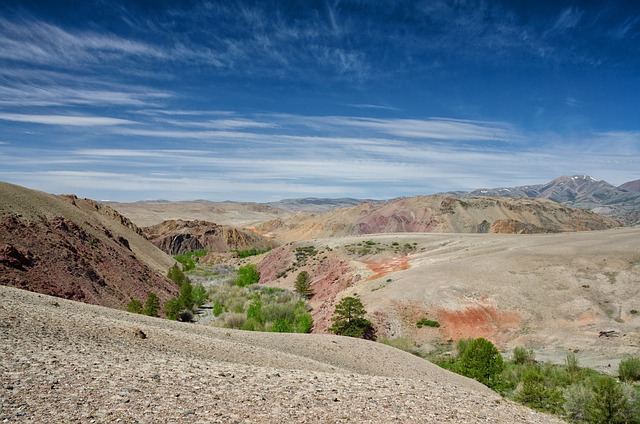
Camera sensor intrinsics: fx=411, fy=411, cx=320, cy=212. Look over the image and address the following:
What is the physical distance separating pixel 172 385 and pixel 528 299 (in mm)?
34145

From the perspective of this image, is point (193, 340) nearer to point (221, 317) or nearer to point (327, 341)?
point (327, 341)

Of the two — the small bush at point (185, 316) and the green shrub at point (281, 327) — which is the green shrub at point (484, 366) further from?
the small bush at point (185, 316)

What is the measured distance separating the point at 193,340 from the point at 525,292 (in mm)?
31613

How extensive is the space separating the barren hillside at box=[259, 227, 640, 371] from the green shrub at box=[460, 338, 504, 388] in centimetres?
853

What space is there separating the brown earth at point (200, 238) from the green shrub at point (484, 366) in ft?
362

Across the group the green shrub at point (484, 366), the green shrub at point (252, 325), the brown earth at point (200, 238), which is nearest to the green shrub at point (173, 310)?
Answer: the green shrub at point (252, 325)

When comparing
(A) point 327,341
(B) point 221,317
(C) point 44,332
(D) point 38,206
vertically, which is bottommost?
(B) point 221,317

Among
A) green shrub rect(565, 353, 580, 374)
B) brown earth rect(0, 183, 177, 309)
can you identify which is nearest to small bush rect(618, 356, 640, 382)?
green shrub rect(565, 353, 580, 374)

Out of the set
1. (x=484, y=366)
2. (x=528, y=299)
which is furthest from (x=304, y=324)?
(x=528, y=299)

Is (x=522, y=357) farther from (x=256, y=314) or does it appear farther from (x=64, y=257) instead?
(x=64, y=257)

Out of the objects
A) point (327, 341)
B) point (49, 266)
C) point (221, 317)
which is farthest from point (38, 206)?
point (327, 341)

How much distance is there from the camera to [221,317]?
37.2m

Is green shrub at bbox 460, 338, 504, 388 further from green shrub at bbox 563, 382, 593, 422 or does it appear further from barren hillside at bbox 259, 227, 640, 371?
barren hillside at bbox 259, 227, 640, 371

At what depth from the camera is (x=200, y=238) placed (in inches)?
5000
